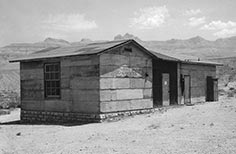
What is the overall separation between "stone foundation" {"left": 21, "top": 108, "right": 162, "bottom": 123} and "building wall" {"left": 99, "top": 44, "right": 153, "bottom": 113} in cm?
23

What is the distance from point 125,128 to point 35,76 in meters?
6.43

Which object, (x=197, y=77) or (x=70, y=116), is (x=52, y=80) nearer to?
(x=70, y=116)

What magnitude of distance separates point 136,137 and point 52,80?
6.82 metres

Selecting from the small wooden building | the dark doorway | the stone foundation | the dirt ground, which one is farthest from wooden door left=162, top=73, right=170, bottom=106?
the dark doorway

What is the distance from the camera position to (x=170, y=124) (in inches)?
482

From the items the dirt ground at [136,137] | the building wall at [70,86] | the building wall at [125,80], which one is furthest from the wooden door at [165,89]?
the building wall at [70,86]

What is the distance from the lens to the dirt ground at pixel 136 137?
837 centimetres

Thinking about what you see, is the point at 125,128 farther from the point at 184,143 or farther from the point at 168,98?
the point at 168,98

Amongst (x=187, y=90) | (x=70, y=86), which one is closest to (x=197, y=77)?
(x=187, y=90)

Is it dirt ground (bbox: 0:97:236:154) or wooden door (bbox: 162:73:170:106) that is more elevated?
wooden door (bbox: 162:73:170:106)

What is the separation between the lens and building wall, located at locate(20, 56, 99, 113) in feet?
46.0

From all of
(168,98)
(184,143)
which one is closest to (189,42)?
(168,98)

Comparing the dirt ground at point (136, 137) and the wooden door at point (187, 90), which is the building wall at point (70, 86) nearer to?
the dirt ground at point (136, 137)

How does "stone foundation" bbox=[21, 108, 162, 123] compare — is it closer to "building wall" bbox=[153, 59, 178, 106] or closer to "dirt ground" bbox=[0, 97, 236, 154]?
"dirt ground" bbox=[0, 97, 236, 154]
